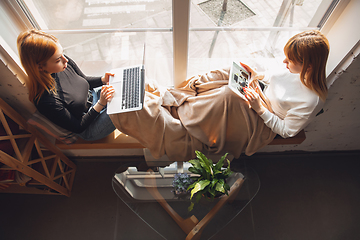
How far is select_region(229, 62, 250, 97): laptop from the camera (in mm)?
1362

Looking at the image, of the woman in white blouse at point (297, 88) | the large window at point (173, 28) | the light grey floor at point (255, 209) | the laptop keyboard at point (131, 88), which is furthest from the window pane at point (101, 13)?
the light grey floor at point (255, 209)

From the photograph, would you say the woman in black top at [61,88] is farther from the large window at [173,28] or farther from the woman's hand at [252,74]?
the woman's hand at [252,74]

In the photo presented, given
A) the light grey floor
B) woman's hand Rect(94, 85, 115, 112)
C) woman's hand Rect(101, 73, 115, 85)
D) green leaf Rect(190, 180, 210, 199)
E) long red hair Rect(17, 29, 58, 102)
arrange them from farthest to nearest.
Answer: the light grey floor
woman's hand Rect(101, 73, 115, 85)
woman's hand Rect(94, 85, 115, 112)
green leaf Rect(190, 180, 210, 199)
long red hair Rect(17, 29, 58, 102)

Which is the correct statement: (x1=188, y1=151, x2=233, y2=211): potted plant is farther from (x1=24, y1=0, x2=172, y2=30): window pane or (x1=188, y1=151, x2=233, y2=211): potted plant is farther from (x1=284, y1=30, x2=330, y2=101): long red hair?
(x1=24, y1=0, x2=172, y2=30): window pane

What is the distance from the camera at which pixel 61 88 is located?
4.45 feet

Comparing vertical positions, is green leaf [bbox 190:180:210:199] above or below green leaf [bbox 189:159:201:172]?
below

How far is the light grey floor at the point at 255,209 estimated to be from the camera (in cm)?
179

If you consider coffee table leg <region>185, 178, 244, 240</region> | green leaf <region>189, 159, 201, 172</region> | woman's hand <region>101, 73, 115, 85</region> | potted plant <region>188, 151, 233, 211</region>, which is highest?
woman's hand <region>101, 73, 115, 85</region>

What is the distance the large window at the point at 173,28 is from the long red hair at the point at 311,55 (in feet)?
1.15

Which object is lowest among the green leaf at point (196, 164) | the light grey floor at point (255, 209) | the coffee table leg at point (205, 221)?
the light grey floor at point (255, 209)

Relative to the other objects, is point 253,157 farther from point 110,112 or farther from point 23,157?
point 23,157

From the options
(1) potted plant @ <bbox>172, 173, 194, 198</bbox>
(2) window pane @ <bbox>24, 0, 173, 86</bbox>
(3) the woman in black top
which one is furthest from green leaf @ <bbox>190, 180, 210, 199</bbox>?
(2) window pane @ <bbox>24, 0, 173, 86</bbox>

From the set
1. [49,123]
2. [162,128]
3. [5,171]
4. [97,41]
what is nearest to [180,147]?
[162,128]

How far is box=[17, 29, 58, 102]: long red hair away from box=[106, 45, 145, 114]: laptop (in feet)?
1.12
